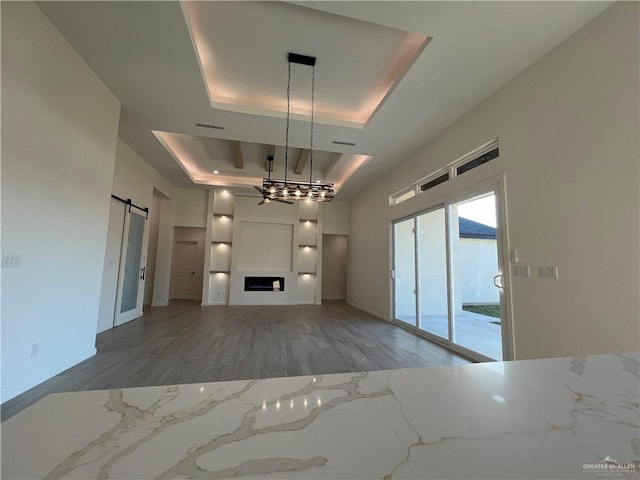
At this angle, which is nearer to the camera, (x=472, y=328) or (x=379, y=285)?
(x=472, y=328)

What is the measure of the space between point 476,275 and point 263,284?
20.1ft

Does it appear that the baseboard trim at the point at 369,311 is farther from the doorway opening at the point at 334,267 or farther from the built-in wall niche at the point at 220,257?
the built-in wall niche at the point at 220,257

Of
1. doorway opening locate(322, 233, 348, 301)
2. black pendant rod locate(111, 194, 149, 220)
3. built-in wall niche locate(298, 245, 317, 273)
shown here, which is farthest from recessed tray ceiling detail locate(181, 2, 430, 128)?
doorway opening locate(322, 233, 348, 301)

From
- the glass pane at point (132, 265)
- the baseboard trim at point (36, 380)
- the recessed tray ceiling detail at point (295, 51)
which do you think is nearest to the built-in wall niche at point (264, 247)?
the glass pane at point (132, 265)

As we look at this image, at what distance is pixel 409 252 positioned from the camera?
5738 millimetres

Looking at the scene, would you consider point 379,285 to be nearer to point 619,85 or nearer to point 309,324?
point 309,324

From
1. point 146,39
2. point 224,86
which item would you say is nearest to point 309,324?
point 224,86

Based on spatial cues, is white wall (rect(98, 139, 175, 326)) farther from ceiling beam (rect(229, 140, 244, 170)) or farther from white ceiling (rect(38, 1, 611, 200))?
ceiling beam (rect(229, 140, 244, 170))

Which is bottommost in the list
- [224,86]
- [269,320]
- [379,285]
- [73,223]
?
[269,320]

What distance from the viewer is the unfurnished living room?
1.76ft

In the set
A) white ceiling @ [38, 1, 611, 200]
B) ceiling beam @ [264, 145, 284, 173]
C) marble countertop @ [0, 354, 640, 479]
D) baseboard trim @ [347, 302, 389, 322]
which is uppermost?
ceiling beam @ [264, 145, 284, 173]

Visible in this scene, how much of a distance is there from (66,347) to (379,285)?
5710mm

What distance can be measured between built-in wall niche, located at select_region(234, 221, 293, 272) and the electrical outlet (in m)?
6.63

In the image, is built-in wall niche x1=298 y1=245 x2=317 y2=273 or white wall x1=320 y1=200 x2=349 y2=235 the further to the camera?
white wall x1=320 y1=200 x2=349 y2=235
